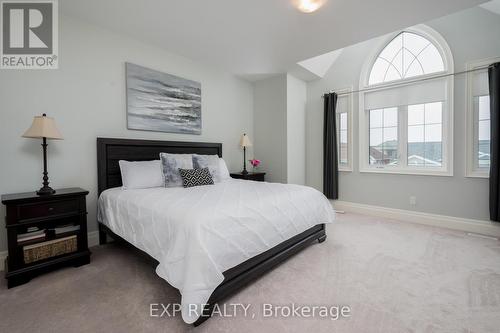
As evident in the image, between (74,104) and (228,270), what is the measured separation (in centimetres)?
250

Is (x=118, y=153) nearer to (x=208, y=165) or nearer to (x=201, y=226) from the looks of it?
(x=208, y=165)

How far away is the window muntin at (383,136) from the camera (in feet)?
12.3

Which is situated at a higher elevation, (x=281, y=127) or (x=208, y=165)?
(x=281, y=127)

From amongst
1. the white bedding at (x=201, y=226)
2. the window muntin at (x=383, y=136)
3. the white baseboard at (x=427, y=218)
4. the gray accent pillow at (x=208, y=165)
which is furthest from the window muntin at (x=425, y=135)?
the gray accent pillow at (x=208, y=165)

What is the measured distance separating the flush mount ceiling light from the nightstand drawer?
2.93 meters

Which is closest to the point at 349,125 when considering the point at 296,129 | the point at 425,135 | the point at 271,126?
the point at 296,129

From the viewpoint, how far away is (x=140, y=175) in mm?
2574

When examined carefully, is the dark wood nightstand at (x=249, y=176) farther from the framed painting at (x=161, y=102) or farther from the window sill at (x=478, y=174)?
the window sill at (x=478, y=174)

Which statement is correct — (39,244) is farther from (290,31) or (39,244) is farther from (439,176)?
(439,176)

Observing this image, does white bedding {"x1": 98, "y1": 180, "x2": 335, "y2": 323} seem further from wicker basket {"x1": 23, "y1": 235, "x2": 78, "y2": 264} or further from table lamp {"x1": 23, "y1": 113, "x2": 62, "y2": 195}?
table lamp {"x1": 23, "y1": 113, "x2": 62, "y2": 195}

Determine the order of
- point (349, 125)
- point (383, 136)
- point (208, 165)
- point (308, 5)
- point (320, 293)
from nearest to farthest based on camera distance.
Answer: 1. point (320, 293)
2. point (308, 5)
3. point (208, 165)
4. point (383, 136)
5. point (349, 125)

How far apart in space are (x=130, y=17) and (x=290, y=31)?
1.85m

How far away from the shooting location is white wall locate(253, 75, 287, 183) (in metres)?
4.18

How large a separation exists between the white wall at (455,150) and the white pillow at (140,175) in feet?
10.2
